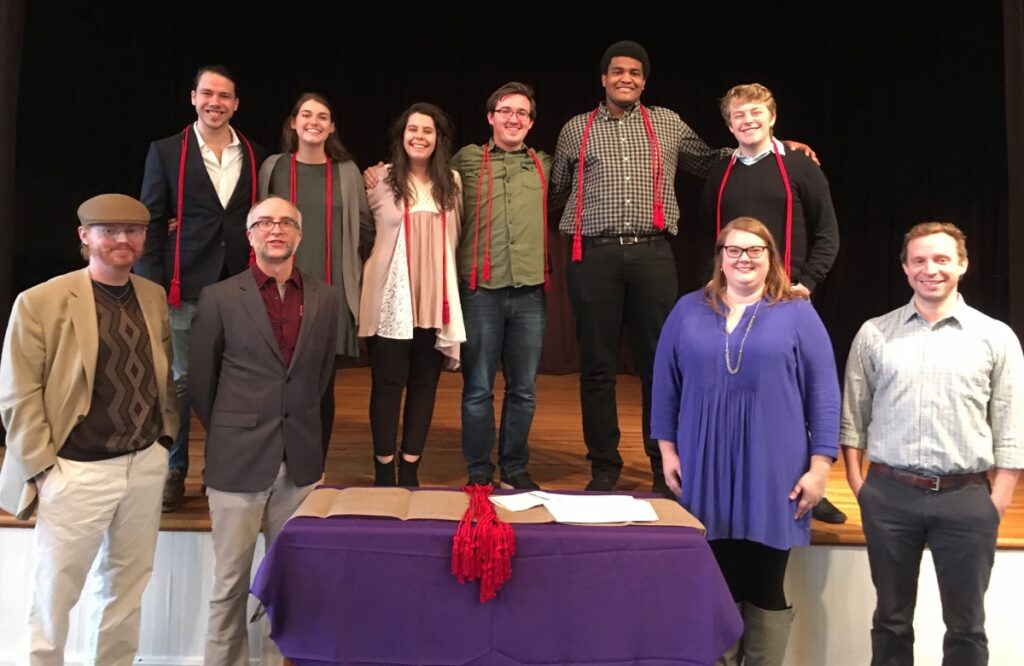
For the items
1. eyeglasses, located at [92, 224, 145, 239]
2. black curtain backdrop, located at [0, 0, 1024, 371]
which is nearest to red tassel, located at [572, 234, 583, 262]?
eyeglasses, located at [92, 224, 145, 239]

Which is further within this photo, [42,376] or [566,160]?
[566,160]

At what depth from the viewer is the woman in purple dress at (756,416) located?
202 centimetres

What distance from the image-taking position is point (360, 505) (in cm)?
201

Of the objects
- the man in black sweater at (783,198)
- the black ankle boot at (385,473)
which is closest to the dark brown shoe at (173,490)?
the black ankle boot at (385,473)

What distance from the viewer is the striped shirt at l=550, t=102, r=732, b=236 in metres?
2.74

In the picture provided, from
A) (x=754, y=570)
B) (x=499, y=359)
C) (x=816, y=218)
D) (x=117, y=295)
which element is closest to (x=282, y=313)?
(x=117, y=295)

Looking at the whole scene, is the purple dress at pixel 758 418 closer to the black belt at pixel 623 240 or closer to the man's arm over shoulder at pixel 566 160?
the black belt at pixel 623 240

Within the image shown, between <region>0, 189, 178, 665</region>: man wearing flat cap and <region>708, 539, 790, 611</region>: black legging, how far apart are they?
1.60 metres

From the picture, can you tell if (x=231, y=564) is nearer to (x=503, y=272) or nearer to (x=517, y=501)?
(x=517, y=501)

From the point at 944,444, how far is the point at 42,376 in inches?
91.3

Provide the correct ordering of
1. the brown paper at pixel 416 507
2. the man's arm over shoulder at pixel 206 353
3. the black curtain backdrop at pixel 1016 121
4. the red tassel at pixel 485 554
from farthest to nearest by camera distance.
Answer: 1. the black curtain backdrop at pixel 1016 121
2. the man's arm over shoulder at pixel 206 353
3. the brown paper at pixel 416 507
4. the red tassel at pixel 485 554

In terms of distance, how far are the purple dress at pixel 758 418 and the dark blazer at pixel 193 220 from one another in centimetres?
154

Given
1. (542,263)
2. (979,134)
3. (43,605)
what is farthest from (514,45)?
(43,605)

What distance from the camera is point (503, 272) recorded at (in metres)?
2.77
